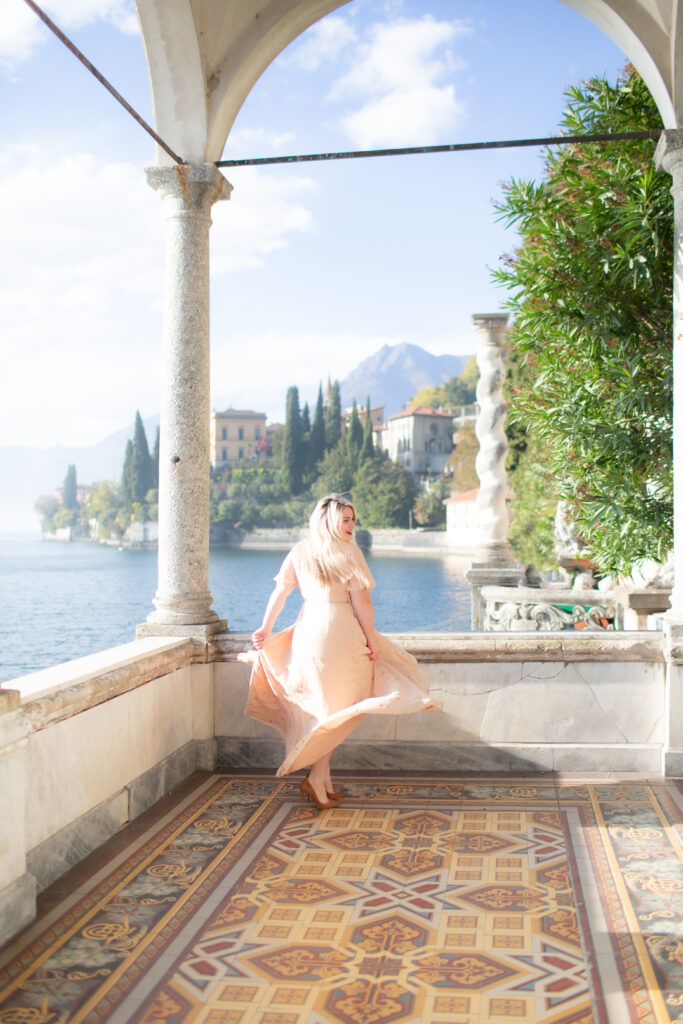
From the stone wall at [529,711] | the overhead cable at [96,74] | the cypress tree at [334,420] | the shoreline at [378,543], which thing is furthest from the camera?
the cypress tree at [334,420]

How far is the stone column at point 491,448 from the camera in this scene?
1018 cm

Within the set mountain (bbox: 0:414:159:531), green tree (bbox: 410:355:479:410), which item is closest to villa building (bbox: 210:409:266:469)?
mountain (bbox: 0:414:159:531)

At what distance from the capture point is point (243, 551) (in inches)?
3088

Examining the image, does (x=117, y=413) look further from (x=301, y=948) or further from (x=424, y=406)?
(x=301, y=948)

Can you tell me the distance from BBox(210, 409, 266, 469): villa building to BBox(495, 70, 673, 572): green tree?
311 ft

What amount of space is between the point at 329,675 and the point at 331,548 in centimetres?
55

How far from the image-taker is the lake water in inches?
1924

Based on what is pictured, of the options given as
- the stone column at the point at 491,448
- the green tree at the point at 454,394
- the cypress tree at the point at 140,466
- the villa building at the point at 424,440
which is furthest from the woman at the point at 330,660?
the villa building at the point at 424,440

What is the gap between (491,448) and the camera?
1048 centimetres

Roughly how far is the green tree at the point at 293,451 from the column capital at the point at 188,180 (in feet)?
223

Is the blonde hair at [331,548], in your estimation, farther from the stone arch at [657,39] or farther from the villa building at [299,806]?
the stone arch at [657,39]

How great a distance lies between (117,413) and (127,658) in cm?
10338

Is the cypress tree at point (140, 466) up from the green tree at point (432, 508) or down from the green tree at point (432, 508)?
up

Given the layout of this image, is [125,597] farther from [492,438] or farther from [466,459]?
[492,438]
